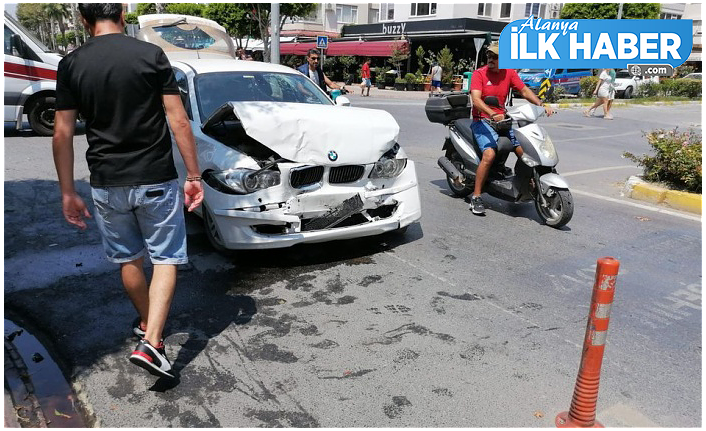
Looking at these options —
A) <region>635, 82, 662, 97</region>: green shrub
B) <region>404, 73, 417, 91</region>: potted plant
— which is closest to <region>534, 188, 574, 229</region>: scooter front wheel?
<region>404, 73, 417, 91</region>: potted plant

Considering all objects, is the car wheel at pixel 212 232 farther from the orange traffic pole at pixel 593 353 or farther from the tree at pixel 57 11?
the tree at pixel 57 11

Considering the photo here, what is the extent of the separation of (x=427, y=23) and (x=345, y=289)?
35767 millimetres

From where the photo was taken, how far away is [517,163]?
21.0ft

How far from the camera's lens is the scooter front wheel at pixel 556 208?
596cm

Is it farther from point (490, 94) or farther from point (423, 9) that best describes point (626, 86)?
point (490, 94)

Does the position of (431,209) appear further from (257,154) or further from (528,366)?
(528,366)

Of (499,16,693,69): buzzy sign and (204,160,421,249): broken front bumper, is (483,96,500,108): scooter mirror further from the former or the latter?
(204,160,421,249): broken front bumper

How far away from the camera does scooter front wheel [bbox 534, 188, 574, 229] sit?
5.96 meters

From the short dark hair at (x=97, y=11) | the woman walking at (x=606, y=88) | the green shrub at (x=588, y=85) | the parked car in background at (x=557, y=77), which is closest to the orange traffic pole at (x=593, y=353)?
the short dark hair at (x=97, y=11)

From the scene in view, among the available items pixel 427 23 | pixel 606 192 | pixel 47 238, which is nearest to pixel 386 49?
pixel 427 23

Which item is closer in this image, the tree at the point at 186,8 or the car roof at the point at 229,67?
the car roof at the point at 229,67

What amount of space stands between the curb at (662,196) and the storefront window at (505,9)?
35.3 m

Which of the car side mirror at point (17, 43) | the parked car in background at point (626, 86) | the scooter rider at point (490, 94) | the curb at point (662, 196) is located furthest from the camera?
the parked car in background at point (626, 86)

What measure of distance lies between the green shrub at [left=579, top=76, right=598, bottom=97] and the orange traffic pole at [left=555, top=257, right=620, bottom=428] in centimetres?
2783
